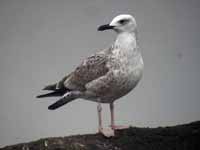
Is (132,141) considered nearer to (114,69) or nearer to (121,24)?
(114,69)

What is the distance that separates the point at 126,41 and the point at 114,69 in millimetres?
128

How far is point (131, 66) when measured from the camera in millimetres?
1855

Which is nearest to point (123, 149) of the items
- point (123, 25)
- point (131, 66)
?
point (131, 66)

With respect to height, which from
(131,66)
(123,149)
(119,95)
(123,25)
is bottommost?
(123,149)

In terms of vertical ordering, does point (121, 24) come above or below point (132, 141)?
above

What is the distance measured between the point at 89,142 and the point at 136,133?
0.22 m

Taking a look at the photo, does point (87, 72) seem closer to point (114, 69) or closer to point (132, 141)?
point (114, 69)

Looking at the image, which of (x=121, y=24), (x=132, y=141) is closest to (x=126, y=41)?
(x=121, y=24)

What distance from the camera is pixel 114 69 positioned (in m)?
1.86

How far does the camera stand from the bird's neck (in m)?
1.88

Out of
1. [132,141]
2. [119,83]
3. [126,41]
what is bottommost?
[132,141]

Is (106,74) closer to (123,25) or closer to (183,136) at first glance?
(123,25)

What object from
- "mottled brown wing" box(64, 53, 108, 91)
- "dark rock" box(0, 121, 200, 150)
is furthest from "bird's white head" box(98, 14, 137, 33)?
"dark rock" box(0, 121, 200, 150)

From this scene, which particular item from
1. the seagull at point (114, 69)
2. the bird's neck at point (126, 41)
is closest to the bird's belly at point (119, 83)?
the seagull at point (114, 69)
